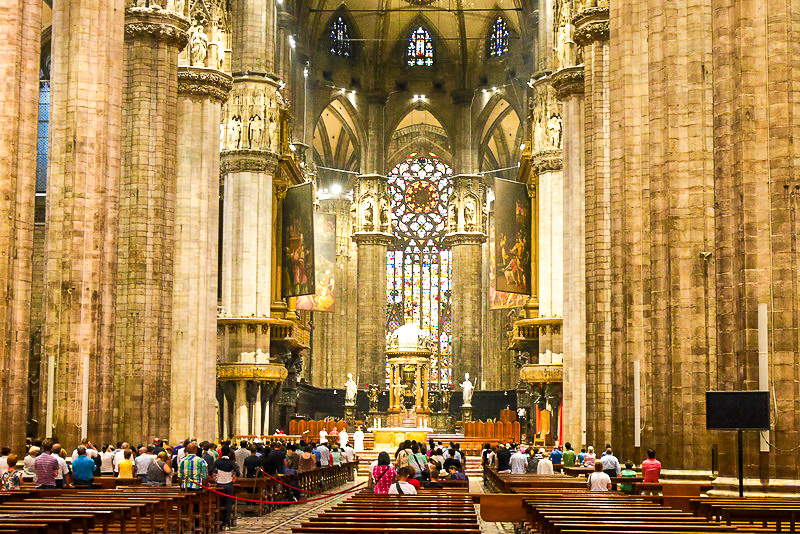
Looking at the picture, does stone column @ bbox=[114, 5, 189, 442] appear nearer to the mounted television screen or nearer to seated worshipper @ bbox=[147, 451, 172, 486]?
seated worshipper @ bbox=[147, 451, 172, 486]

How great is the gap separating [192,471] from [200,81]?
22.5 m

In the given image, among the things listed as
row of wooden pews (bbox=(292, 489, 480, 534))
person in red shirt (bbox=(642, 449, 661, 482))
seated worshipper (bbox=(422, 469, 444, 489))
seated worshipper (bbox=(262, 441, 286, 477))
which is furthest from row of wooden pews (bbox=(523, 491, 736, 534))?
seated worshipper (bbox=(262, 441, 286, 477))

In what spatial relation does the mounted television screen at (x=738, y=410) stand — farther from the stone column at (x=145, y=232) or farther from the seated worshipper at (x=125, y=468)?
the stone column at (x=145, y=232)

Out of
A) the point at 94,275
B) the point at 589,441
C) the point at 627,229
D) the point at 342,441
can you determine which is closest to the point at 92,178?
the point at 94,275

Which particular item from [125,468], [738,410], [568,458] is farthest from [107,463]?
[738,410]

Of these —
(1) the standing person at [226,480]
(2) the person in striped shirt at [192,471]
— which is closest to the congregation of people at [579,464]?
(1) the standing person at [226,480]

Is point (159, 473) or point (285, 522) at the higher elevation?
point (159, 473)

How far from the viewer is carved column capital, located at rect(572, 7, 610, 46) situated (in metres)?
32.7

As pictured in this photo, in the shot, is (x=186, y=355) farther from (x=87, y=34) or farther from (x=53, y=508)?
(x=53, y=508)

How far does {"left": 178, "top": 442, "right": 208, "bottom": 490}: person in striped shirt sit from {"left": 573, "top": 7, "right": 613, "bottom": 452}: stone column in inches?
540

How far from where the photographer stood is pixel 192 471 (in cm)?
2009

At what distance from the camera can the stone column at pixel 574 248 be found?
38.2 m

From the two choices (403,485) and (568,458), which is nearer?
(403,485)

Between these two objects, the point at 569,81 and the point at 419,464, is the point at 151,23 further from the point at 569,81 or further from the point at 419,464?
the point at 419,464
